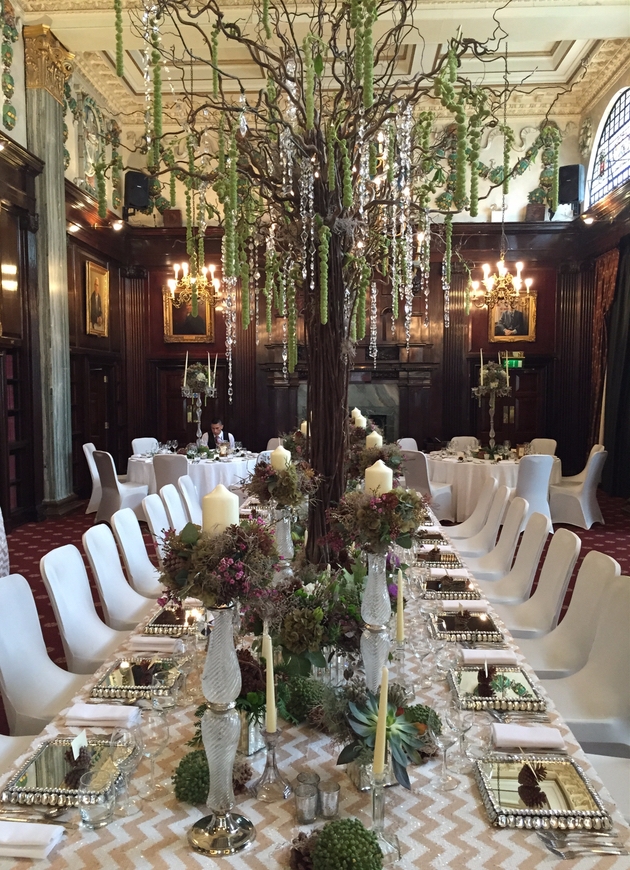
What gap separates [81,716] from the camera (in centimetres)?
189

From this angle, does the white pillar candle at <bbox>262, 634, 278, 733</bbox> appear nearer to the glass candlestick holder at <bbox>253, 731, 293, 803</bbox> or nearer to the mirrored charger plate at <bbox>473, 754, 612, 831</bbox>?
the glass candlestick holder at <bbox>253, 731, 293, 803</bbox>

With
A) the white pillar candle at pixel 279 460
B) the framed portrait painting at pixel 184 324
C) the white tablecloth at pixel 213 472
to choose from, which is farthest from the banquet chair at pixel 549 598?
the framed portrait painting at pixel 184 324

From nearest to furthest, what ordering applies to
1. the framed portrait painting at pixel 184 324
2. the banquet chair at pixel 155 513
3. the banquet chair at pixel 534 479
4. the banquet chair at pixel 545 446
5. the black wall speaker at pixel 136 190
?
1. the banquet chair at pixel 155 513
2. the banquet chair at pixel 534 479
3. the banquet chair at pixel 545 446
4. the black wall speaker at pixel 136 190
5. the framed portrait painting at pixel 184 324

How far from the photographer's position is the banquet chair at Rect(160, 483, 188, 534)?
4.64 metres

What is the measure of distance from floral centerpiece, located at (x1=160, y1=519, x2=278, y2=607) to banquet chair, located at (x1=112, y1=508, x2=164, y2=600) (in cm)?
226

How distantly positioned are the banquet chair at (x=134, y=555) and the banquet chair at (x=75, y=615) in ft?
1.95

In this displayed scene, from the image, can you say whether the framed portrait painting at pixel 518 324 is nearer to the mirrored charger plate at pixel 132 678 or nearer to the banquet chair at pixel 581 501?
the banquet chair at pixel 581 501

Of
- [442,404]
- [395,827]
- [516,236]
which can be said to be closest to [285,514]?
[395,827]

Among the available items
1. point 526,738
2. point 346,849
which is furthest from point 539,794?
point 346,849

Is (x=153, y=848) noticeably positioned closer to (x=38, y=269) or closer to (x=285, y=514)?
(x=285, y=514)

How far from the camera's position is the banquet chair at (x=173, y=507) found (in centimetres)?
464

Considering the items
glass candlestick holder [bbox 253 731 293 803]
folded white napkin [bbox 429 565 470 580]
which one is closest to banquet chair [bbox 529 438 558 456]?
folded white napkin [bbox 429 565 470 580]

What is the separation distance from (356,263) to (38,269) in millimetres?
6384

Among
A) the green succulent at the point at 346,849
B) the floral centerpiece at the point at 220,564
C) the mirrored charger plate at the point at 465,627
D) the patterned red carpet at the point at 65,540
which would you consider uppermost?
the floral centerpiece at the point at 220,564
